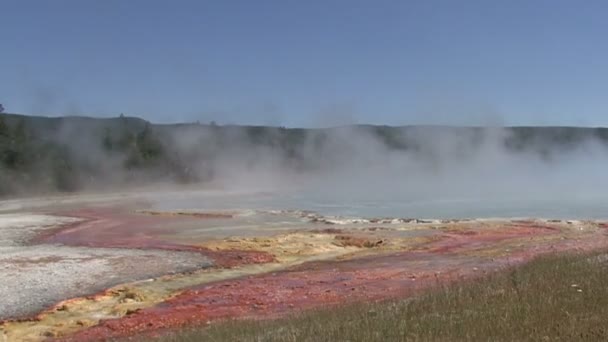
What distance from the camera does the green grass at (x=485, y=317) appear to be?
474 centimetres

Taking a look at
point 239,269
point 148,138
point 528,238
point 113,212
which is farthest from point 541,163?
point 239,269

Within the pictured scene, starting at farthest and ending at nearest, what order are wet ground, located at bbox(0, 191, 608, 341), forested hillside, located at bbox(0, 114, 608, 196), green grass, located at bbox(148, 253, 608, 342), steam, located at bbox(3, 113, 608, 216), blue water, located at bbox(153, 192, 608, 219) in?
steam, located at bbox(3, 113, 608, 216)
forested hillside, located at bbox(0, 114, 608, 196)
blue water, located at bbox(153, 192, 608, 219)
wet ground, located at bbox(0, 191, 608, 341)
green grass, located at bbox(148, 253, 608, 342)

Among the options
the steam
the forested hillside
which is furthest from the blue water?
the forested hillside

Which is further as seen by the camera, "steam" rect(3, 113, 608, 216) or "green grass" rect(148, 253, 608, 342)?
"steam" rect(3, 113, 608, 216)

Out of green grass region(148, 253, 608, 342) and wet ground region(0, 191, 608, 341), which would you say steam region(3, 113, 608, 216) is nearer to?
wet ground region(0, 191, 608, 341)

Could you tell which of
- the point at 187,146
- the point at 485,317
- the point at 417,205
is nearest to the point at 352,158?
the point at 187,146

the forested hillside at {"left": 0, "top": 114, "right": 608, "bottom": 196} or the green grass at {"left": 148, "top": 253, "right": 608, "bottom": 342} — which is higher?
the forested hillside at {"left": 0, "top": 114, "right": 608, "bottom": 196}

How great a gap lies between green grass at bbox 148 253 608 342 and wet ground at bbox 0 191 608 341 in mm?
3195

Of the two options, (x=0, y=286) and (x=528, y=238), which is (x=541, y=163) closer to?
(x=528, y=238)

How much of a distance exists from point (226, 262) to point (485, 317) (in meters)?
13.0

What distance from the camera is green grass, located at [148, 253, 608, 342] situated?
15.5 ft

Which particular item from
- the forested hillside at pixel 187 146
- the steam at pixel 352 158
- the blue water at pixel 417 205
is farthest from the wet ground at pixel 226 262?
the forested hillside at pixel 187 146

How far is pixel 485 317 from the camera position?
5305 mm

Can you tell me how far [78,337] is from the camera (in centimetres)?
1018
